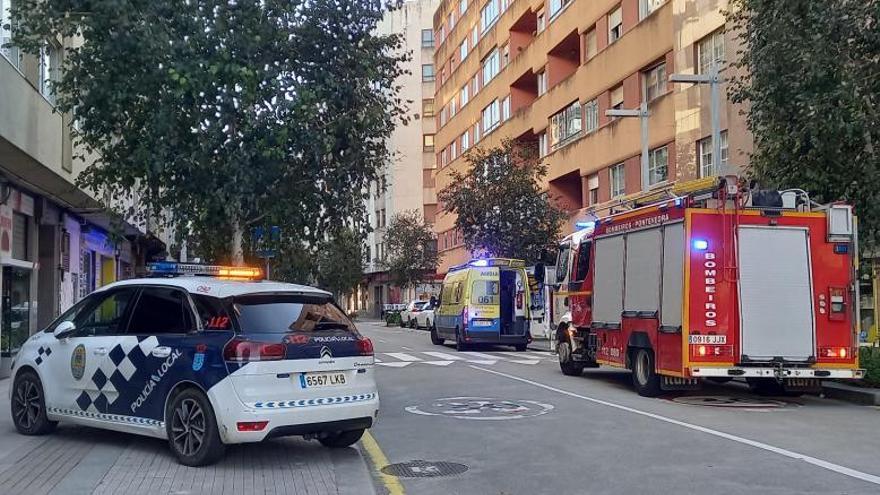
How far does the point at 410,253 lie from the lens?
55688 millimetres

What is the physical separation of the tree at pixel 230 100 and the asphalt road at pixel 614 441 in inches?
140

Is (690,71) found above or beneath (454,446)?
above

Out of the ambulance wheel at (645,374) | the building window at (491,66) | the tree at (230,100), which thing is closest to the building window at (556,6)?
the building window at (491,66)

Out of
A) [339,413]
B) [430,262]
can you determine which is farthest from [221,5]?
[430,262]

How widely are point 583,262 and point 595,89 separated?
19019 millimetres

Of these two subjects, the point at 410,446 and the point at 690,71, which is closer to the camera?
the point at 410,446

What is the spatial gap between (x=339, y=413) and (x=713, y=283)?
6496 millimetres

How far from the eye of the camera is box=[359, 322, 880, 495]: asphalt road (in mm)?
7242

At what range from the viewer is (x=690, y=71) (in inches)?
1048

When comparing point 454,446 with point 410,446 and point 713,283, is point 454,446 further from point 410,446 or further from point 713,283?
point 713,283

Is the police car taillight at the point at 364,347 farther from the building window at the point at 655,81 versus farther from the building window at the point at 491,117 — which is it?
the building window at the point at 491,117

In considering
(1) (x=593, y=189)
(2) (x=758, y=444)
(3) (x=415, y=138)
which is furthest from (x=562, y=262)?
(3) (x=415, y=138)

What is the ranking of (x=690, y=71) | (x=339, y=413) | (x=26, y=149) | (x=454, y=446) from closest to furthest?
1. (x=339, y=413)
2. (x=454, y=446)
3. (x=26, y=149)
4. (x=690, y=71)

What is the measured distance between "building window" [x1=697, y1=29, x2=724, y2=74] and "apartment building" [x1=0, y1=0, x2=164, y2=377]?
17.0 meters
